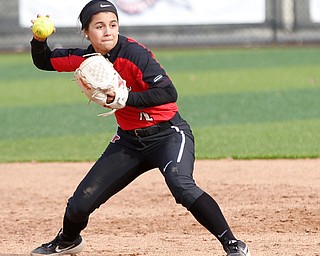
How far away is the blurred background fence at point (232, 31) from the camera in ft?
64.3

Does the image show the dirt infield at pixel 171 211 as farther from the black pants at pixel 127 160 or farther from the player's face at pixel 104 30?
the player's face at pixel 104 30

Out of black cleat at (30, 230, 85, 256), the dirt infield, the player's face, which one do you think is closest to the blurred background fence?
the dirt infield

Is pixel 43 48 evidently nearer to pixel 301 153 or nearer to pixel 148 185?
pixel 148 185

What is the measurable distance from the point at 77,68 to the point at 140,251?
4.36 ft

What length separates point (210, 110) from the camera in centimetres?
1159

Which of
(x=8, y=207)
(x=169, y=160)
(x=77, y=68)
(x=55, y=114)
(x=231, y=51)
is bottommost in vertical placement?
(x=231, y=51)

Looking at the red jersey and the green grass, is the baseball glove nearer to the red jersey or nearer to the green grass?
the red jersey

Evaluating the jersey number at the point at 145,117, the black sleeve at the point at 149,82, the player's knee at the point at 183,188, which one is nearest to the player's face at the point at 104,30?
the black sleeve at the point at 149,82

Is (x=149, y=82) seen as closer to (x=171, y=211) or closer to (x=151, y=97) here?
(x=151, y=97)

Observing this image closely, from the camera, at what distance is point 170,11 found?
64.1 feet

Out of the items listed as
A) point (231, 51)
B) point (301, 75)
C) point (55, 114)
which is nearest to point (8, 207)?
point (55, 114)

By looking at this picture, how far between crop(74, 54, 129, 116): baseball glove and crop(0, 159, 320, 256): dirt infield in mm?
1226

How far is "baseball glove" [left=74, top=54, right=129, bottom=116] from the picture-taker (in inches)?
178

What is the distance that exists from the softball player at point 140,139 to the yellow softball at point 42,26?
0.20 m
